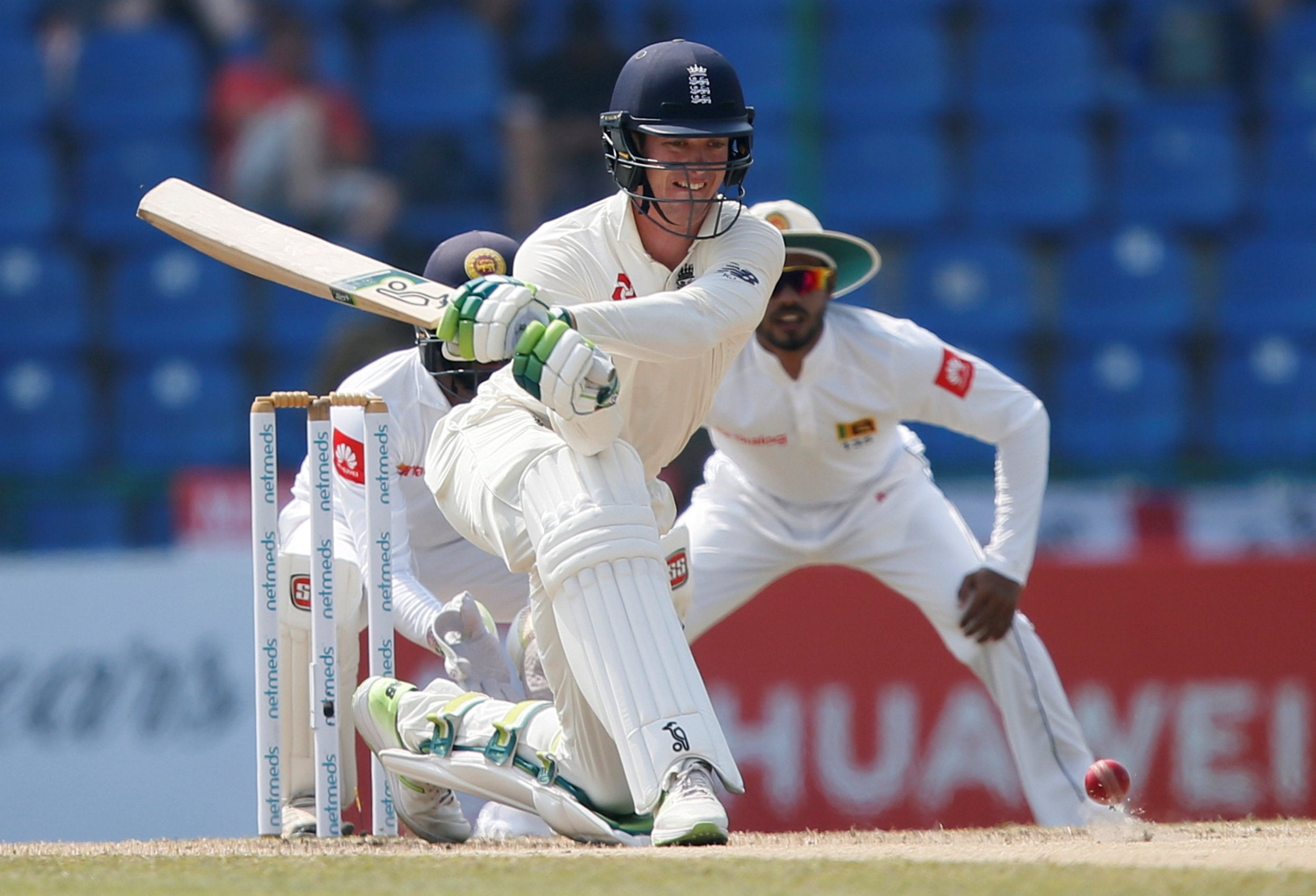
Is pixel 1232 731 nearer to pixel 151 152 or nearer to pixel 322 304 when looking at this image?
pixel 322 304

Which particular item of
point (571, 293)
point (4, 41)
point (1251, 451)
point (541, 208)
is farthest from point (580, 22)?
point (571, 293)

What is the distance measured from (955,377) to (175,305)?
338 cm

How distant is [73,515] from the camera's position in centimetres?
589

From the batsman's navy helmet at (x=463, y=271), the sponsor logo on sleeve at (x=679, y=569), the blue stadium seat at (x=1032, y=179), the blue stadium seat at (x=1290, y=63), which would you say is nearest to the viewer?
the sponsor logo on sleeve at (x=679, y=569)

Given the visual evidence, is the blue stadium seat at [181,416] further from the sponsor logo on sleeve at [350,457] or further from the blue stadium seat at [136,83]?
the sponsor logo on sleeve at [350,457]

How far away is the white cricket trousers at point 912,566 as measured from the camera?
392cm

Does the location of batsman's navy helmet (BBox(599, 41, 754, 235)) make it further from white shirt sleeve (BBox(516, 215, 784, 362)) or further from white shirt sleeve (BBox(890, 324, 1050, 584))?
white shirt sleeve (BBox(890, 324, 1050, 584))

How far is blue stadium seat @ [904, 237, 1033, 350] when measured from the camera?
6355 millimetres

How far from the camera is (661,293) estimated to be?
2.82 m

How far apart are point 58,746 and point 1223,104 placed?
4.65m

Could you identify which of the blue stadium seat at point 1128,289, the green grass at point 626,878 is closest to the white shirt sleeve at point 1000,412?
the green grass at point 626,878

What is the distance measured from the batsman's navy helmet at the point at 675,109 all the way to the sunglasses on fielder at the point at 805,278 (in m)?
1.06

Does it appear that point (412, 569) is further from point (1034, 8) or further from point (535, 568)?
point (1034, 8)

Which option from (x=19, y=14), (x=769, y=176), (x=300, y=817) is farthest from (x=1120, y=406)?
(x=19, y=14)
